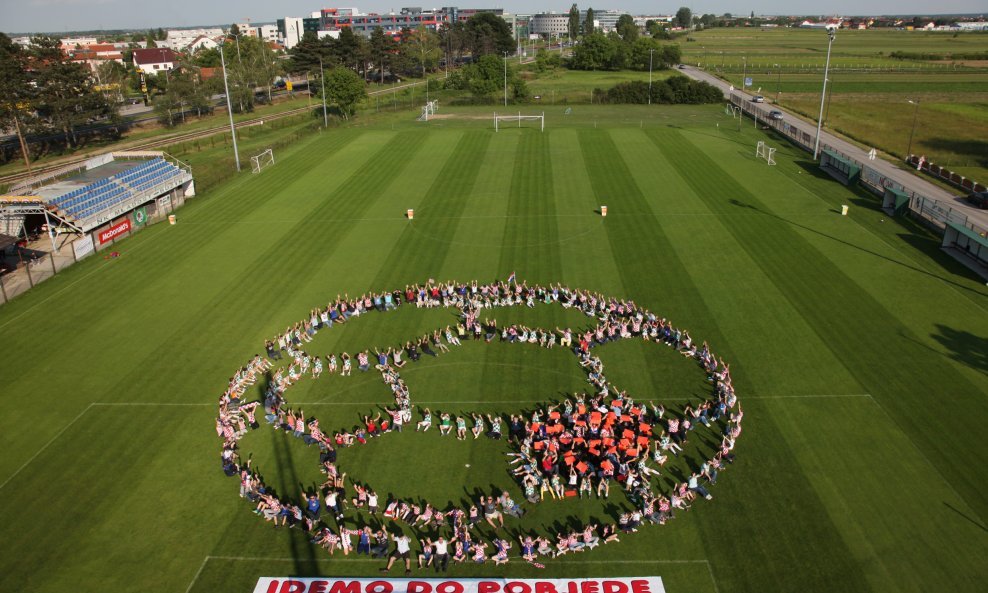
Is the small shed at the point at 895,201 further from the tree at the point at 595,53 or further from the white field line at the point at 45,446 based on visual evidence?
the tree at the point at 595,53

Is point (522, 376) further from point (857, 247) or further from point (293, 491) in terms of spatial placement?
point (857, 247)

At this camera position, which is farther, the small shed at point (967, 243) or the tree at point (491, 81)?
the tree at point (491, 81)

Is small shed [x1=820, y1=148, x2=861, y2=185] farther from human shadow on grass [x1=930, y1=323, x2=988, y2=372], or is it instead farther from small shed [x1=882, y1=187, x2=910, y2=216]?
human shadow on grass [x1=930, y1=323, x2=988, y2=372]

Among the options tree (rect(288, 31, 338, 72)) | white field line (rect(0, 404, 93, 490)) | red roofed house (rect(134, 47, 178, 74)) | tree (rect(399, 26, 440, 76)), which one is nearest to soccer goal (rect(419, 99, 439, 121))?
tree (rect(288, 31, 338, 72))

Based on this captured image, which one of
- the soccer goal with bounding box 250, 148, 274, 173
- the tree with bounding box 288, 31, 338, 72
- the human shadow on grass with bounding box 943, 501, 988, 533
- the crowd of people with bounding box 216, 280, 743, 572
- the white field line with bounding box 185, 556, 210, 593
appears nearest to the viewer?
the white field line with bounding box 185, 556, 210, 593

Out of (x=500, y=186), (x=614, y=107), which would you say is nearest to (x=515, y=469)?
(x=500, y=186)

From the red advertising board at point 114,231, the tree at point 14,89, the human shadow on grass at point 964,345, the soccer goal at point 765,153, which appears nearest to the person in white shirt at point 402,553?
the human shadow on grass at point 964,345

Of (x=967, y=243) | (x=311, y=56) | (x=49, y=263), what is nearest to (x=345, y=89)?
(x=311, y=56)

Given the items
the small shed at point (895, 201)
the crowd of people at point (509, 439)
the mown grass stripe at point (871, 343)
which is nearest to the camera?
the crowd of people at point (509, 439)
